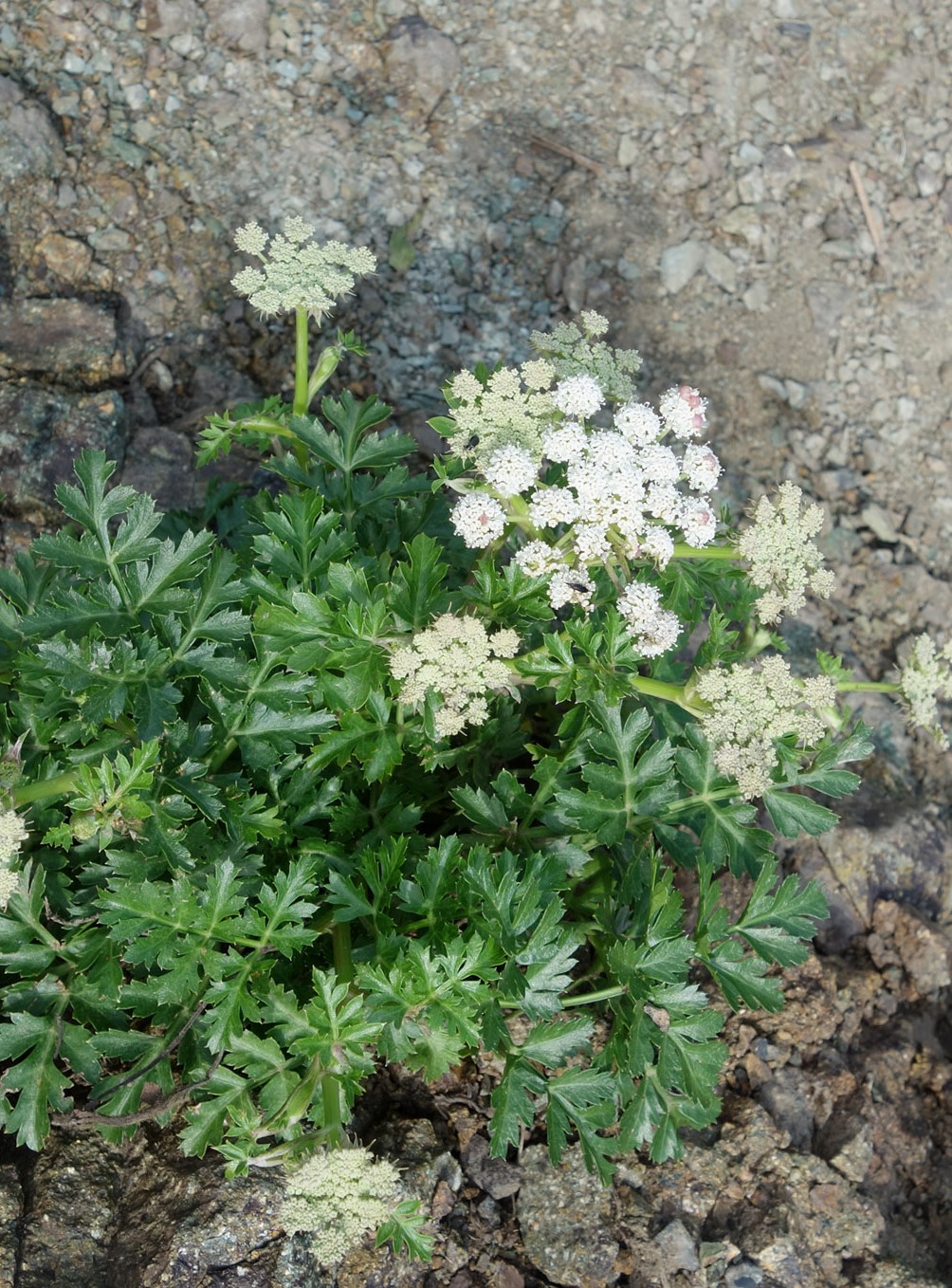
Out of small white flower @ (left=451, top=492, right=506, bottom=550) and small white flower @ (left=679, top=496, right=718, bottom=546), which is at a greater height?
small white flower @ (left=679, top=496, right=718, bottom=546)

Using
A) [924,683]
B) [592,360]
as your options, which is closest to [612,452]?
[592,360]

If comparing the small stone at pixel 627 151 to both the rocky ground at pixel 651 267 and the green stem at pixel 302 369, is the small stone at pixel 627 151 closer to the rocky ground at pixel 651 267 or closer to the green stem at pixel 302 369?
the rocky ground at pixel 651 267

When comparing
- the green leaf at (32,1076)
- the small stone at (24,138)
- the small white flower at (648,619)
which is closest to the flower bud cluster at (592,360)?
the small white flower at (648,619)

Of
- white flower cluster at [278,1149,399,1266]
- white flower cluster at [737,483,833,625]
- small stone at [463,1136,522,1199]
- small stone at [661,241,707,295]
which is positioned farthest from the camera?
small stone at [661,241,707,295]

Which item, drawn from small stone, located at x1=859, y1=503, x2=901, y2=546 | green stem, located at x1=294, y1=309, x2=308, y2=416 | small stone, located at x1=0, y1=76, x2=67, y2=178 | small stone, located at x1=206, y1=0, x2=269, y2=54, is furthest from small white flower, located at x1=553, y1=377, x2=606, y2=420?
small stone, located at x1=206, y1=0, x2=269, y2=54

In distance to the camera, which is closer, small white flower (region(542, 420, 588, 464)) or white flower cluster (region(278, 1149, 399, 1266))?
white flower cluster (region(278, 1149, 399, 1266))

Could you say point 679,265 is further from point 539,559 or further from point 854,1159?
point 854,1159

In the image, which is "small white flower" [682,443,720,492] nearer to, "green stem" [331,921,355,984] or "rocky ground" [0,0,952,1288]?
"green stem" [331,921,355,984]

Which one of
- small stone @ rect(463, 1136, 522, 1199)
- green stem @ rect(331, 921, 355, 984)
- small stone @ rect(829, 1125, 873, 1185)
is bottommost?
small stone @ rect(463, 1136, 522, 1199)

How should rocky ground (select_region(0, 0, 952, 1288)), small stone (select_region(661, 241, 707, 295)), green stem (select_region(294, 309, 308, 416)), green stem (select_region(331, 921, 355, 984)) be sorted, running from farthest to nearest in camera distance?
small stone (select_region(661, 241, 707, 295)), rocky ground (select_region(0, 0, 952, 1288)), green stem (select_region(294, 309, 308, 416)), green stem (select_region(331, 921, 355, 984))
